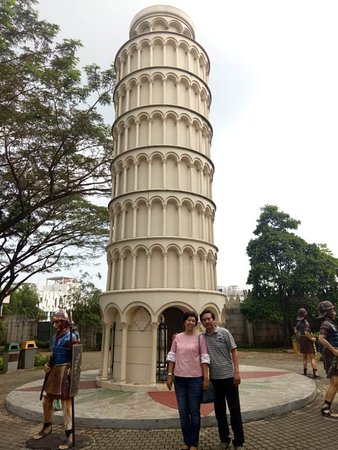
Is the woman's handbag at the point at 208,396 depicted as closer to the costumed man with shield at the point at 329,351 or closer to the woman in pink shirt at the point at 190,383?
the woman in pink shirt at the point at 190,383

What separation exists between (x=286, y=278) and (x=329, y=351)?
17.5 meters

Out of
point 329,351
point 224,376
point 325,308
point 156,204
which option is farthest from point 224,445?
point 156,204

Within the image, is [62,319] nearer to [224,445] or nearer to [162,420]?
[162,420]

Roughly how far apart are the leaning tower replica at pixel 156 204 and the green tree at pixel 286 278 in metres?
13.1

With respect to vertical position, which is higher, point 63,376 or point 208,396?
point 63,376

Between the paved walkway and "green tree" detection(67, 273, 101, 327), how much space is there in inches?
753

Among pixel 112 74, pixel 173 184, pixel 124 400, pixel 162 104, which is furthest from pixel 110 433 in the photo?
pixel 112 74

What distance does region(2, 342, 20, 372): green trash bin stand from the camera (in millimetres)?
16344

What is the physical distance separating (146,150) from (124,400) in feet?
28.3

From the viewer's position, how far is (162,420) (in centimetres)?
655

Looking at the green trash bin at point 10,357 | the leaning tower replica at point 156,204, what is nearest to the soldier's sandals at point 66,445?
the leaning tower replica at point 156,204

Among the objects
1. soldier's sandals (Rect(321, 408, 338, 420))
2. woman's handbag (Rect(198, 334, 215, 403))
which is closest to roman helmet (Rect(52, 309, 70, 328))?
woman's handbag (Rect(198, 334, 215, 403))

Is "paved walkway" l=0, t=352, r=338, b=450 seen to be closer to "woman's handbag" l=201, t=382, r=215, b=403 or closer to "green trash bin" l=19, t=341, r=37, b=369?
"woman's handbag" l=201, t=382, r=215, b=403

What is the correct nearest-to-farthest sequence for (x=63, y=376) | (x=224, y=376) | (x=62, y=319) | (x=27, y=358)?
(x=224, y=376) < (x=63, y=376) < (x=62, y=319) < (x=27, y=358)
